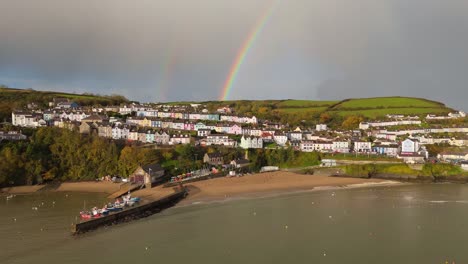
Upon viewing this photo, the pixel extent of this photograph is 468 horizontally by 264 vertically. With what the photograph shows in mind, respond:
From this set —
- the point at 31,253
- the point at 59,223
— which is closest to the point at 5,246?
the point at 31,253

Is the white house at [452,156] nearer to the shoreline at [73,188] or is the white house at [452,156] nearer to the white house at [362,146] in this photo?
the white house at [362,146]

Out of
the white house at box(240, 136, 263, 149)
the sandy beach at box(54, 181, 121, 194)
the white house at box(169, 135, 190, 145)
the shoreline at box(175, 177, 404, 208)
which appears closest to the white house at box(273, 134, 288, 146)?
the white house at box(240, 136, 263, 149)

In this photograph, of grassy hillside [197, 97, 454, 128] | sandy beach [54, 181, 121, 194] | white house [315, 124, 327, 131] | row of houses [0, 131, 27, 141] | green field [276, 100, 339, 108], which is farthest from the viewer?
green field [276, 100, 339, 108]

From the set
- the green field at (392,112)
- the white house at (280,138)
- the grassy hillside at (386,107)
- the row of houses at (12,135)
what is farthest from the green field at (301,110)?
the row of houses at (12,135)

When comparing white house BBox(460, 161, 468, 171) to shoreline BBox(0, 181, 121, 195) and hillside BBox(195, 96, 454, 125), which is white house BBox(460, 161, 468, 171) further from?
shoreline BBox(0, 181, 121, 195)

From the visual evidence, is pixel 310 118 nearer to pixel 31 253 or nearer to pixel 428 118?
pixel 428 118

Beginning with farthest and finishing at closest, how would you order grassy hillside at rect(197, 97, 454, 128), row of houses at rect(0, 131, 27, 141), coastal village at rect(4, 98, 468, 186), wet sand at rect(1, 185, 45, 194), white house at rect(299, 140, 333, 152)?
grassy hillside at rect(197, 97, 454, 128)
white house at rect(299, 140, 333, 152)
coastal village at rect(4, 98, 468, 186)
row of houses at rect(0, 131, 27, 141)
wet sand at rect(1, 185, 45, 194)

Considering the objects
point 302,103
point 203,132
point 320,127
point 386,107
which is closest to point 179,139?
point 203,132

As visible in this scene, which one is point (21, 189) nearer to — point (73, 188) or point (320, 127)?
point (73, 188)
